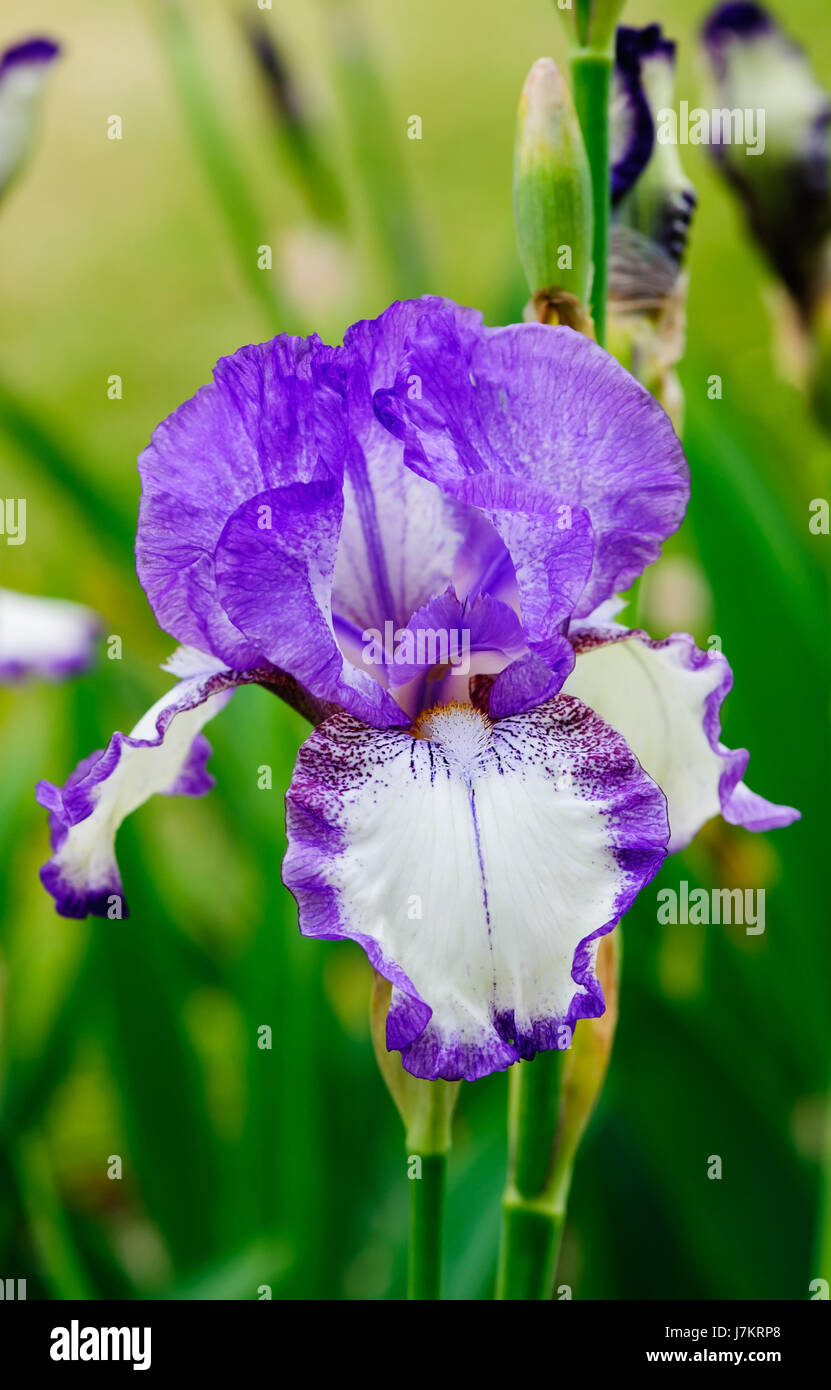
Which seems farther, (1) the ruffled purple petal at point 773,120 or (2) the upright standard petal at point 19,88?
(1) the ruffled purple petal at point 773,120

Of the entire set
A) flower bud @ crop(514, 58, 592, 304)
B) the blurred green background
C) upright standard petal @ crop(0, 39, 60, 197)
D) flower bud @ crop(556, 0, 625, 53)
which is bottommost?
the blurred green background

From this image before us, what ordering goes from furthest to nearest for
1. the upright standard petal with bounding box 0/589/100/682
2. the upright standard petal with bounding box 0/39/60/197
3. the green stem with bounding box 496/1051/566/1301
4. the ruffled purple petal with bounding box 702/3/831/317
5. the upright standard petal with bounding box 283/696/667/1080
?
the upright standard petal with bounding box 0/589/100/682
the ruffled purple petal with bounding box 702/3/831/317
the upright standard petal with bounding box 0/39/60/197
the green stem with bounding box 496/1051/566/1301
the upright standard petal with bounding box 283/696/667/1080

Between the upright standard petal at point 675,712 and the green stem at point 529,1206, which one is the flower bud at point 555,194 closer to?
the upright standard petal at point 675,712

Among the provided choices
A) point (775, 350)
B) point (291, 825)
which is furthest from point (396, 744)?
point (775, 350)

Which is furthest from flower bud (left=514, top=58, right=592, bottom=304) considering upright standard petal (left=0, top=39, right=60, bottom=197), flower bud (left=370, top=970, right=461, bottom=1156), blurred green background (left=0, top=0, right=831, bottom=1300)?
blurred green background (left=0, top=0, right=831, bottom=1300)

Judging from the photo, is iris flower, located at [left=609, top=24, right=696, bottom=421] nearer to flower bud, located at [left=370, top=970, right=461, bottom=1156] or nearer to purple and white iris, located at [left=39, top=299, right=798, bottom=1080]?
purple and white iris, located at [left=39, top=299, right=798, bottom=1080]

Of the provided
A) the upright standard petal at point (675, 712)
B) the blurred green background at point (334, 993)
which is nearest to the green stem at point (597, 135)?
the upright standard petal at point (675, 712)

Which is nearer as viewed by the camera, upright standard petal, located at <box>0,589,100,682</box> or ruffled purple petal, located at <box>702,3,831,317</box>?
ruffled purple petal, located at <box>702,3,831,317</box>
